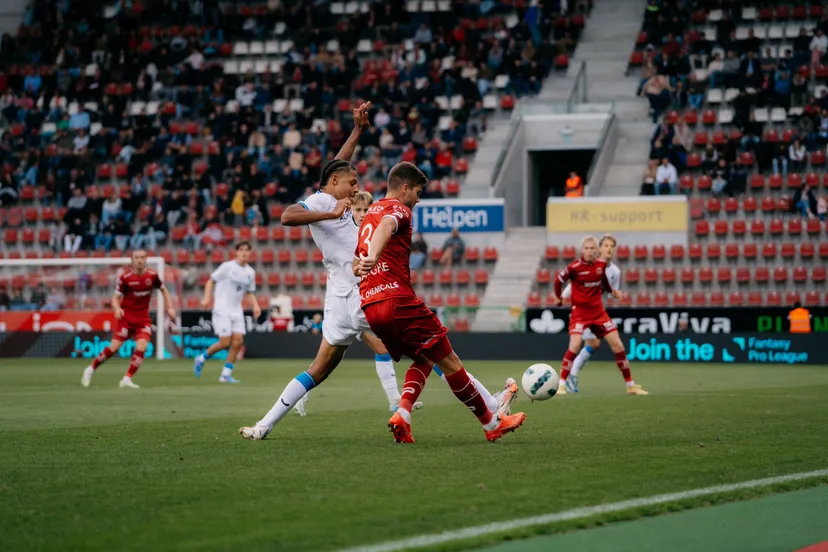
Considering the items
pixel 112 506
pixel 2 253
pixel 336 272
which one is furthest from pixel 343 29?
pixel 112 506

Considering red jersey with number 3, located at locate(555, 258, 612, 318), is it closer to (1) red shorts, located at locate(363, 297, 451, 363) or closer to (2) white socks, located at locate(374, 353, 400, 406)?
(2) white socks, located at locate(374, 353, 400, 406)

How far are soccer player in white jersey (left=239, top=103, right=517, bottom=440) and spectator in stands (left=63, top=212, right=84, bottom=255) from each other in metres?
26.2

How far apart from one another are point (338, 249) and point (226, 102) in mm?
29855

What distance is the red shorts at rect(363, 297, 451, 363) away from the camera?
31.1 ft

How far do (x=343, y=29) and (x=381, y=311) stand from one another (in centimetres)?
3343

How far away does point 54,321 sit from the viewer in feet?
105

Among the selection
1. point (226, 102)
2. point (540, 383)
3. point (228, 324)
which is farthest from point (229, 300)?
point (226, 102)

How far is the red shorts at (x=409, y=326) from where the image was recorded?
948 centimetres

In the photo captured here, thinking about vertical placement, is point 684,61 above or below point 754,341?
above

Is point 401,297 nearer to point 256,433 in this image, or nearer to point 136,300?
point 256,433

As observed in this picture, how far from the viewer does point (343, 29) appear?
41.8 m

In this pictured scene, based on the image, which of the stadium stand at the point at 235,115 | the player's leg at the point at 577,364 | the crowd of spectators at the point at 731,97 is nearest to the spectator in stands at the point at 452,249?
the stadium stand at the point at 235,115

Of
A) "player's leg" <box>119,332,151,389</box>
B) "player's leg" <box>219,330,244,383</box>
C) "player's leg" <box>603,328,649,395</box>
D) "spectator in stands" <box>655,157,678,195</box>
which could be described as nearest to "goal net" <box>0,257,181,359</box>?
"player's leg" <box>219,330,244,383</box>

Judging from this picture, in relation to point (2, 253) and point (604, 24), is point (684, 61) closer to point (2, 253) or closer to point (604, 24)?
point (604, 24)
